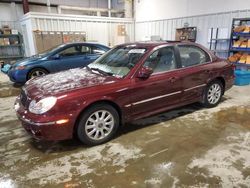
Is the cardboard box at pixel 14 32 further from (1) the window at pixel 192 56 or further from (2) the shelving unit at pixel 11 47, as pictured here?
(1) the window at pixel 192 56

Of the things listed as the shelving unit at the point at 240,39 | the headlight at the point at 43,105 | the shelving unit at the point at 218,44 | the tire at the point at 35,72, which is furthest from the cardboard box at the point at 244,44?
the headlight at the point at 43,105

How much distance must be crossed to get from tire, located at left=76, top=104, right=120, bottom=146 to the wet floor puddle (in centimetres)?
11

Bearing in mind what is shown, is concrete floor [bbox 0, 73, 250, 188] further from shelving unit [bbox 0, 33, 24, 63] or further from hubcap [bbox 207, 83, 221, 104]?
shelving unit [bbox 0, 33, 24, 63]

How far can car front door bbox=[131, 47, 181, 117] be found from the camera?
289 cm

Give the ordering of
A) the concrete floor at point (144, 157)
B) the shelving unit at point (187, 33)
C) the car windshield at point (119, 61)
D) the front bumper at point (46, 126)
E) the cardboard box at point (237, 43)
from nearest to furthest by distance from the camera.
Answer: the concrete floor at point (144, 157) → the front bumper at point (46, 126) → the car windshield at point (119, 61) → the cardboard box at point (237, 43) → the shelving unit at point (187, 33)

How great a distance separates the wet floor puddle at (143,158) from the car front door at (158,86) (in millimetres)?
373

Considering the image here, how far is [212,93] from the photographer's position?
389 centimetres

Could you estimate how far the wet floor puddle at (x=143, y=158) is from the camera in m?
2.08

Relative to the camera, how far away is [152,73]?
2996 millimetres

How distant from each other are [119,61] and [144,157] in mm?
1511

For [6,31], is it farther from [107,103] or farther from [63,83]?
[107,103]

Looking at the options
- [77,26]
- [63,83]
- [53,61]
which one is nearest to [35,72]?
[53,61]

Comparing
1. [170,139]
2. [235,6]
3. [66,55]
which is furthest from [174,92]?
[235,6]

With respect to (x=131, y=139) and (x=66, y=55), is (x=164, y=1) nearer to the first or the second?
(x=66, y=55)
